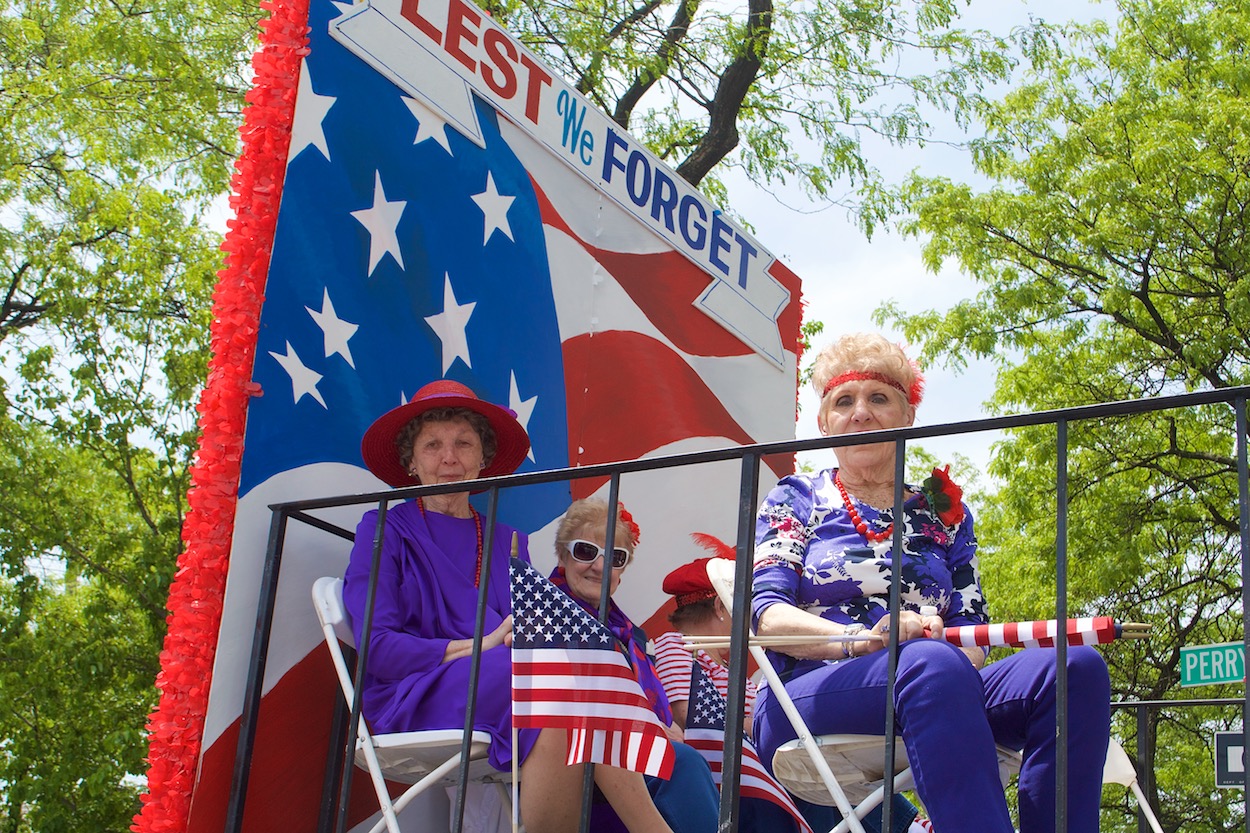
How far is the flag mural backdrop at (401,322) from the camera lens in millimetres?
3398

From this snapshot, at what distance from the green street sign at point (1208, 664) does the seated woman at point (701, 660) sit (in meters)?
2.05

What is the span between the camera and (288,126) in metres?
3.71

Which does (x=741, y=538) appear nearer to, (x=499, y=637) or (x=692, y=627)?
(x=499, y=637)

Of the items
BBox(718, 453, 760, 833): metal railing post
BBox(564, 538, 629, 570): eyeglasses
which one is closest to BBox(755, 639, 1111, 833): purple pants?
BBox(718, 453, 760, 833): metal railing post

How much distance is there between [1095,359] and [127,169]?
31.7ft

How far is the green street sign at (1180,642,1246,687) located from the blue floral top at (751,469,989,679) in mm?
2612

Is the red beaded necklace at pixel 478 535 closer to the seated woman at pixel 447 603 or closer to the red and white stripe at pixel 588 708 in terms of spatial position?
the seated woman at pixel 447 603

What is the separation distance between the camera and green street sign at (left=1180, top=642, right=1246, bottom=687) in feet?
17.1

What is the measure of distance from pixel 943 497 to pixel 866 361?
1.44 feet

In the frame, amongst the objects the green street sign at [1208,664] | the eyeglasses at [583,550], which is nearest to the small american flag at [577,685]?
the eyeglasses at [583,550]

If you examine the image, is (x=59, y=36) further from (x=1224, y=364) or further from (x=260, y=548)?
(x=1224, y=364)

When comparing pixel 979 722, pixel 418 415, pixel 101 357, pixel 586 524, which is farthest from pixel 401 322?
pixel 101 357

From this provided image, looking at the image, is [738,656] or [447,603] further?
[447,603]

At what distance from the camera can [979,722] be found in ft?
7.79
